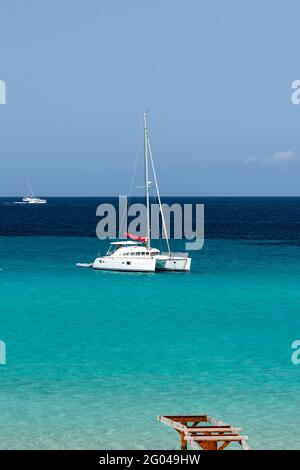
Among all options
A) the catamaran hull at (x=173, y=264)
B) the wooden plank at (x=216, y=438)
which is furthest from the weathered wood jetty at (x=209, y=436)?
the catamaran hull at (x=173, y=264)

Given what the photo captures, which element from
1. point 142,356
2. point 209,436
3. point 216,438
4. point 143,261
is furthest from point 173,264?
point 216,438

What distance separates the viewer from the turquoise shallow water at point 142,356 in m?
24.9

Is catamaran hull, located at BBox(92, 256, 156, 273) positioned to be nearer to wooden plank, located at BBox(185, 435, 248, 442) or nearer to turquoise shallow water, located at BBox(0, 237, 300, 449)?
turquoise shallow water, located at BBox(0, 237, 300, 449)

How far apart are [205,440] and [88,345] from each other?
726 inches

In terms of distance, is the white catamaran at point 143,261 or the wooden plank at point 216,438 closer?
the wooden plank at point 216,438

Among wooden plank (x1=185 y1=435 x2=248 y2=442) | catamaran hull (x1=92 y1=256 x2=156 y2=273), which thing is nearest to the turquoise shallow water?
catamaran hull (x1=92 y1=256 x2=156 y2=273)

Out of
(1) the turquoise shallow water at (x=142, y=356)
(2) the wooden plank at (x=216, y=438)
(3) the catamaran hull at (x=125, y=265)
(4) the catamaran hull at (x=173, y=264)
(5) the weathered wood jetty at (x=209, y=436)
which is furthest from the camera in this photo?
(4) the catamaran hull at (x=173, y=264)

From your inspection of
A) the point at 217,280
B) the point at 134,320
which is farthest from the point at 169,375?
the point at 217,280

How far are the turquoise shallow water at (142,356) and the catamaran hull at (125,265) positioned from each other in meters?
1.42

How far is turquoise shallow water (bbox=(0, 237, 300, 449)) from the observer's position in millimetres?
24859

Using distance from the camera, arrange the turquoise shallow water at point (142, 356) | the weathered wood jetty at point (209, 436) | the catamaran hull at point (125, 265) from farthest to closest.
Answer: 1. the catamaran hull at point (125, 265)
2. the turquoise shallow water at point (142, 356)
3. the weathered wood jetty at point (209, 436)

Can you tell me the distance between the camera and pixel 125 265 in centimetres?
6812

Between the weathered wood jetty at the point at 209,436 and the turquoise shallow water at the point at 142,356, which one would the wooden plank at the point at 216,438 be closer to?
the weathered wood jetty at the point at 209,436
